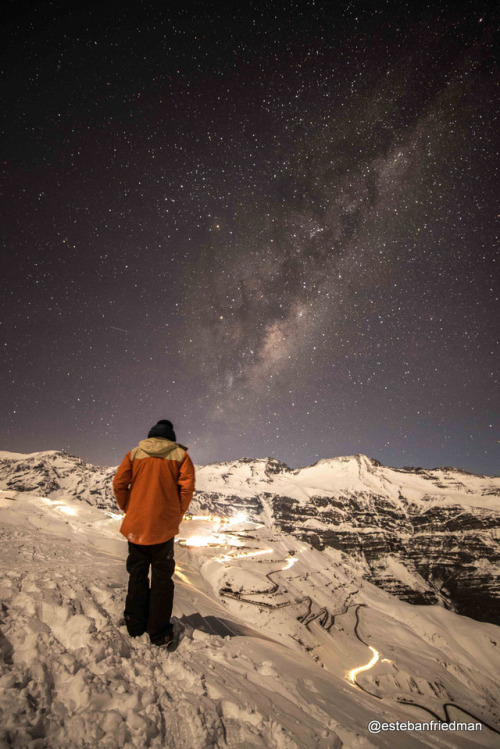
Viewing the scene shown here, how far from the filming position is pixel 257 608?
48.5 feet

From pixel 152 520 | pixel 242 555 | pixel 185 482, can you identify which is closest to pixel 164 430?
pixel 185 482

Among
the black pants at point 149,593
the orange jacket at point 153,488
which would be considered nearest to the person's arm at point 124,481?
the orange jacket at point 153,488

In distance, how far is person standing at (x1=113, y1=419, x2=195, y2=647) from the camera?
356 centimetres

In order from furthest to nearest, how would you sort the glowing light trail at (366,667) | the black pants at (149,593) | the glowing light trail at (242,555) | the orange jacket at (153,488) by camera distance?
the glowing light trail at (242,555)
the glowing light trail at (366,667)
the orange jacket at (153,488)
the black pants at (149,593)

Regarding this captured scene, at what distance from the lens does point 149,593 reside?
3.69 meters

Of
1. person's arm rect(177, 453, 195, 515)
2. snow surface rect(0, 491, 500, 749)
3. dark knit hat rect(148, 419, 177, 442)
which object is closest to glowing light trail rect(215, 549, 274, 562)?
snow surface rect(0, 491, 500, 749)

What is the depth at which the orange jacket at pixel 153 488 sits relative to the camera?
3.68 m

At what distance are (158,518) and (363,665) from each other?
2539cm

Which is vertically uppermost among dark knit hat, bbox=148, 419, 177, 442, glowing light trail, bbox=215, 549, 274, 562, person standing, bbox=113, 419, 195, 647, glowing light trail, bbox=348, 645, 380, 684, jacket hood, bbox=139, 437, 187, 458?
dark knit hat, bbox=148, 419, 177, 442

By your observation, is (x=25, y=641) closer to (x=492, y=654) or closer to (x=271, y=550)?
(x=271, y=550)

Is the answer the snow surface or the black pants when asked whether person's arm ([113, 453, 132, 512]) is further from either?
the snow surface

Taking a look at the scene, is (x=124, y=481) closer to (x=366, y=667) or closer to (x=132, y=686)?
(x=132, y=686)

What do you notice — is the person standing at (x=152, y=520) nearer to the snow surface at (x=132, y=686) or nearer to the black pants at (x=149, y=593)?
the black pants at (x=149, y=593)

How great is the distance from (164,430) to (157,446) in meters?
0.30
